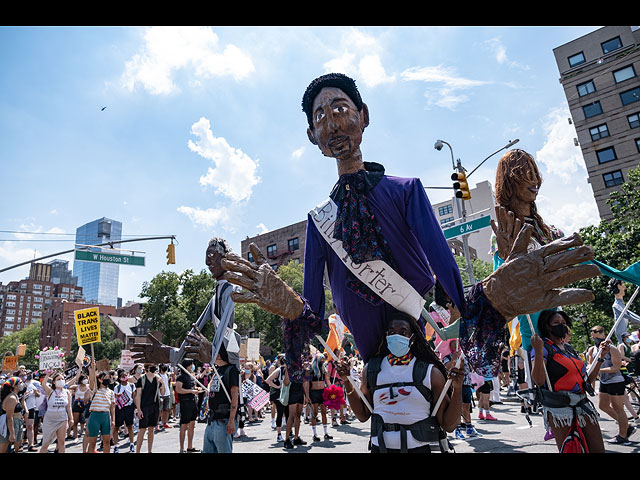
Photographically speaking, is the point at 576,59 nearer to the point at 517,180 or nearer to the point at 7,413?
the point at 517,180

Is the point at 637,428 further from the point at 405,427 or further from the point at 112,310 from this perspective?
the point at 112,310

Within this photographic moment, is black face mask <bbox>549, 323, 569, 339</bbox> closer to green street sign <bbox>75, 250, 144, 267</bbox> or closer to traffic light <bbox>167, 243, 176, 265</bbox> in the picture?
green street sign <bbox>75, 250, 144, 267</bbox>

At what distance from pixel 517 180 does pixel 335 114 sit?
1372mm

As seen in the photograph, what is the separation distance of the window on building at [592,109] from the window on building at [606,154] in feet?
10.3

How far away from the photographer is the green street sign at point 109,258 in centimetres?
1333

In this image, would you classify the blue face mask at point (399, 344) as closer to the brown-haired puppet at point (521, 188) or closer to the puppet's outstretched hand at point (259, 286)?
the puppet's outstretched hand at point (259, 286)

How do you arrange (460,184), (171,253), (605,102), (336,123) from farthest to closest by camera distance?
1. (605,102)
2. (171,253)
3. (460,184)
4. (336,123)

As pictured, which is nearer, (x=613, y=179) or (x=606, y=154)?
(x=613, y=179)

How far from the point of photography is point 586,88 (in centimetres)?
3628

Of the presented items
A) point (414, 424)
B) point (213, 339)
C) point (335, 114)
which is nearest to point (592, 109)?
point (213, 339)

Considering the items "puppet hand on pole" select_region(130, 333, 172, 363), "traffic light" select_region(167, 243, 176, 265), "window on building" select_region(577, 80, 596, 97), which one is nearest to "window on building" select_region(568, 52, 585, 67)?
"window on building" select_region(577, 80, 596, 97)

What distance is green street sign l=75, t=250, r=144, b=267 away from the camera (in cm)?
1333
